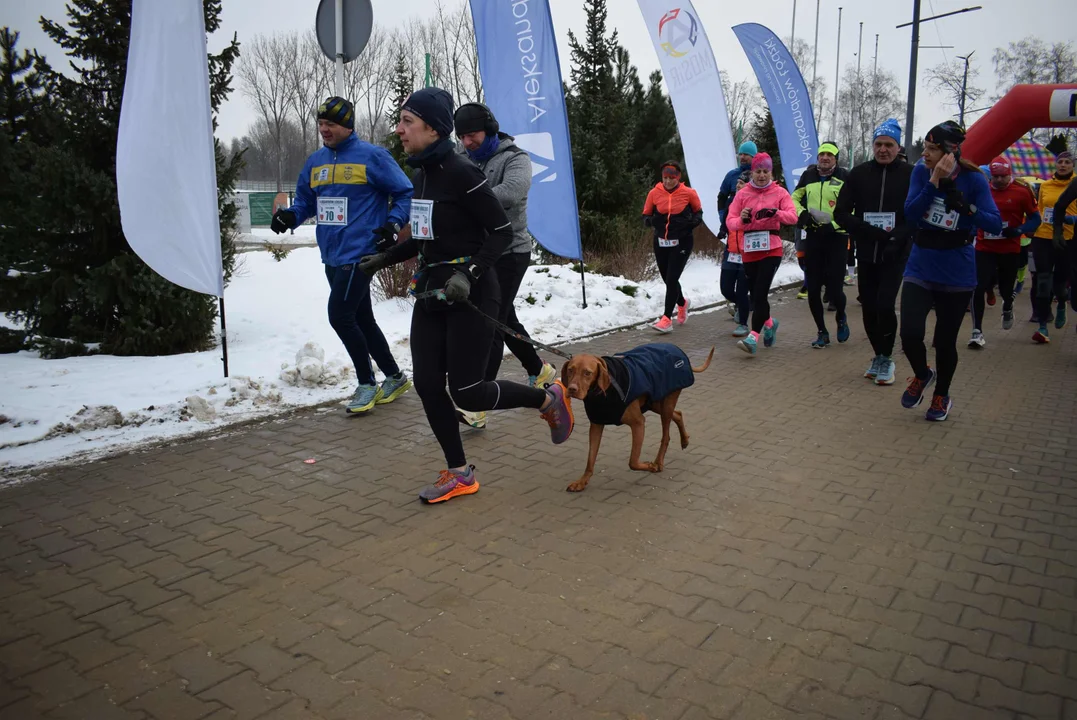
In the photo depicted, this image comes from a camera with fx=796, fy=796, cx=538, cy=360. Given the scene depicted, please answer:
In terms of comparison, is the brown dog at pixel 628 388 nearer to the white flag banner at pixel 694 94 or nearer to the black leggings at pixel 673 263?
the black leggings at pixel 673 263

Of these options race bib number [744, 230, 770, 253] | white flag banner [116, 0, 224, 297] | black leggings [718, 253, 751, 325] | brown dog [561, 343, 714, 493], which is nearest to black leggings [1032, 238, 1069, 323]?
black leggings [718, 253, 751, 325]

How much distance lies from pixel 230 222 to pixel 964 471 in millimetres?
7346

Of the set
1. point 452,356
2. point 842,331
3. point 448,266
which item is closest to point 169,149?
point 448,266

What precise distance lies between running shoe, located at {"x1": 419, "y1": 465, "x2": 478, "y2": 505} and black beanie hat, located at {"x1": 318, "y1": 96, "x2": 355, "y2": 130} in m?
2.86

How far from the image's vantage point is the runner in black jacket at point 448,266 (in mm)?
4141

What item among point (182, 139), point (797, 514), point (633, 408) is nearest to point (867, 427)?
point (797, 514)

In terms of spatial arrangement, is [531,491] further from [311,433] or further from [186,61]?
[186,61]

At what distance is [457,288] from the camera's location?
397 cm

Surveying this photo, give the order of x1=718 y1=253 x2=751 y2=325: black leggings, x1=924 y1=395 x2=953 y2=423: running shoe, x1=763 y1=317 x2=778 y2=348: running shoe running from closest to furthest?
x1=924 y1=395 x2=953 y2=423: running shoe → x1=763 y1=317 x2=778 y2=348: running shoe → x1=718 y1=253 x2=751 y2=325: black leggings

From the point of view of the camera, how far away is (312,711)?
2615mm

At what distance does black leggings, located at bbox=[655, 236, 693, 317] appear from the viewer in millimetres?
9633

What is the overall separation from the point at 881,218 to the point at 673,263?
3052 millimetres

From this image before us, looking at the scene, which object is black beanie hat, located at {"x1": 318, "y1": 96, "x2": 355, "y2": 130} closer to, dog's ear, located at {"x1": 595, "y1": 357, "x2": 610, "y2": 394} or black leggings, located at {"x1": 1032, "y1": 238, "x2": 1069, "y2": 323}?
dog's ear, located at {"x1": 595, "y1": 357, "x2": 610, "y2": 394}

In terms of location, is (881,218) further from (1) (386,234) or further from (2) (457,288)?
(2) (457,288)
